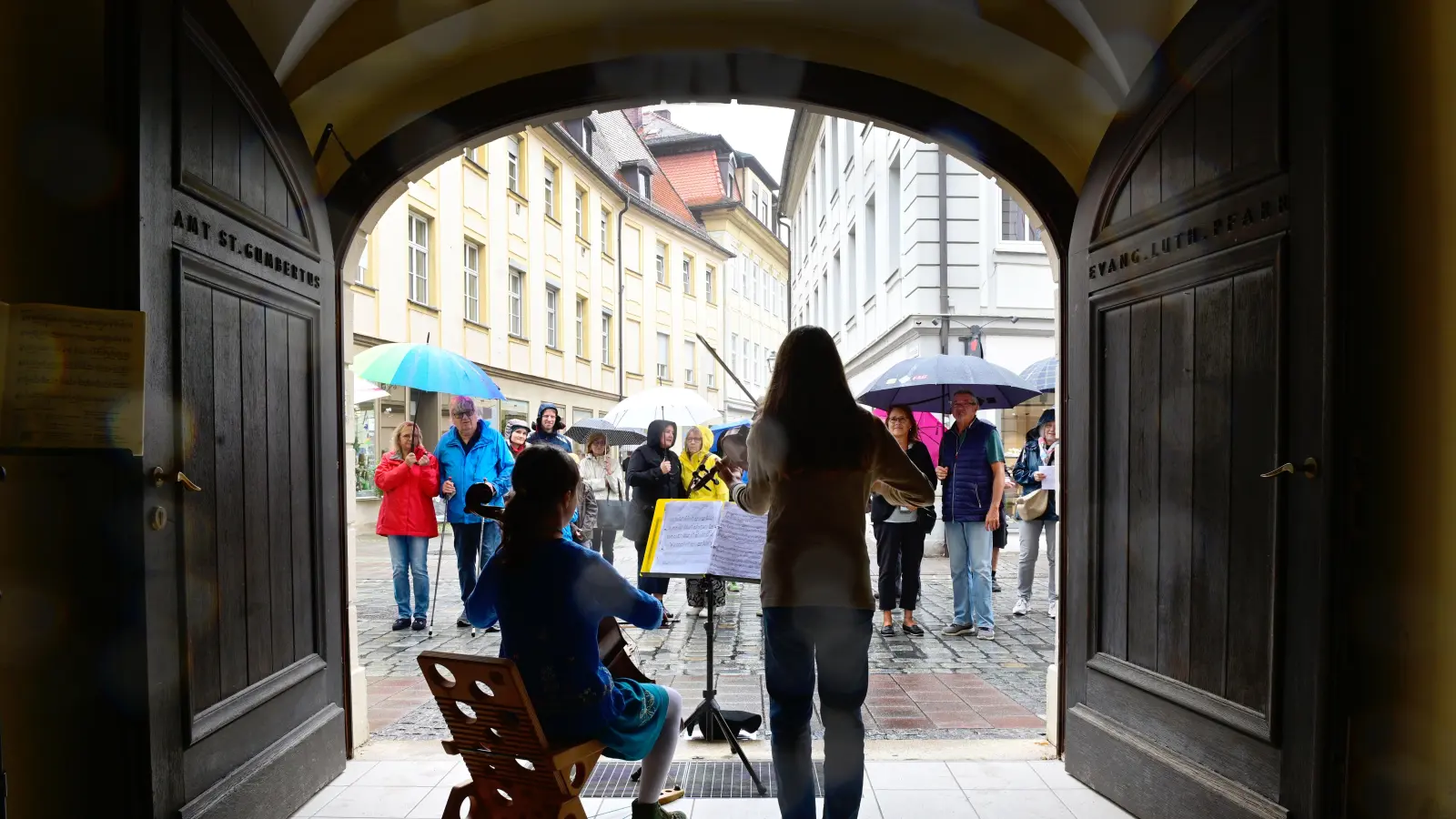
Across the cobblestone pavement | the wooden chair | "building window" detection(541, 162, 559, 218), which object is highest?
"building window" detection(541, 162, 559, 218)

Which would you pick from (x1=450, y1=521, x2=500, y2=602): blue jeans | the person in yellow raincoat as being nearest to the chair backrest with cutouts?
(x1=450, y1=521, x2=500, y2=602): blue jeans

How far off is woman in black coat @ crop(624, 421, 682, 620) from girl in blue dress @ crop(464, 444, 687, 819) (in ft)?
16.5

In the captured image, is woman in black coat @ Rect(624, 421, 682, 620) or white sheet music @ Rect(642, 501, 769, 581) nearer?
white sheet music @ Rect(642, 501, 769, 581)

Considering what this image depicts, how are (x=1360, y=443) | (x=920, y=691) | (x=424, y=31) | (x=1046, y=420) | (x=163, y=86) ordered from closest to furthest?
A: (x=1360, y=443) < (x=163, y=86) < (x=424, y=31) < (x=920, y=691) < (x=1046, y=420)

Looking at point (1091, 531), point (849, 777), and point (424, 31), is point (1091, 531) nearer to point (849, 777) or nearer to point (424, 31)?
point (849, 777)

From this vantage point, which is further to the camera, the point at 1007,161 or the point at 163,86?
the point at 1007,161

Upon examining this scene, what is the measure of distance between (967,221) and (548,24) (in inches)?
371

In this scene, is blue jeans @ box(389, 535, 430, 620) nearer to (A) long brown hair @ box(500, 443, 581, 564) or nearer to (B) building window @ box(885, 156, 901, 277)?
(A) long brown hair @ box(500, 443, 581, 564)

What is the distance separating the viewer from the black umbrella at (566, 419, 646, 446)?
12.2 metres

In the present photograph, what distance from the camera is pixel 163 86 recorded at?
285cm

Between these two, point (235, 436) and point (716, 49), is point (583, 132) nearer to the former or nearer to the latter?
point (716, 49)

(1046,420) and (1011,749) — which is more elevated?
(1046,420)

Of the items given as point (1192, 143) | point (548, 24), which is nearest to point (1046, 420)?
Answer: point (1192, 143)

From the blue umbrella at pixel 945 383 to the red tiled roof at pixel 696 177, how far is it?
3016 centimetres
